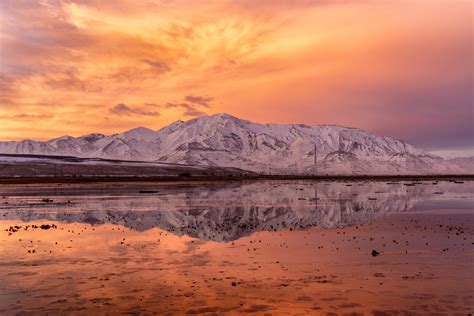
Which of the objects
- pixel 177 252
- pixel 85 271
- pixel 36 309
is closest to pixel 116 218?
pixel 177 252

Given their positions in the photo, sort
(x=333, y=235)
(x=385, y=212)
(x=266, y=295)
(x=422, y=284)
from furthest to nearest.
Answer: (x=385, y=212) < (x=333, y=235) < (x=422, y=284) < (x=266, y=295)

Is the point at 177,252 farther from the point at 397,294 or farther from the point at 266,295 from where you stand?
the point at 397,294

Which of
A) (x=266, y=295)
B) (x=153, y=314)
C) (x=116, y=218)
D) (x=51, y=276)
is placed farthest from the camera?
(x=116, y=218)

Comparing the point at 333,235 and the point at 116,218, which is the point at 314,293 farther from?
the point at 116,218

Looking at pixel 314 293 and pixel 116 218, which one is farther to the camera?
pixel 116 218

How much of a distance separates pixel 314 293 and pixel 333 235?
18.3 metres

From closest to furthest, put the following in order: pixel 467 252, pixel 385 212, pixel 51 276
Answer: pixel 51 276 → pixel 467 252 → pixel 385 212

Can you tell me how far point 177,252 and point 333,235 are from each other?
13459 mm

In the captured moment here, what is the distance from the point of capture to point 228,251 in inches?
1251

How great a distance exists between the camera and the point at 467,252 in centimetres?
3044

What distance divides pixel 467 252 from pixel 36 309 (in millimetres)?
24371

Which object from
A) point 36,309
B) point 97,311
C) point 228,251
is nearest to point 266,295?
point 97,311

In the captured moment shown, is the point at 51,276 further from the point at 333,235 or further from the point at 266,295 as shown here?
the point at 333,235

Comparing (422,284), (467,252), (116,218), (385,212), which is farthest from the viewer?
(385,212)
